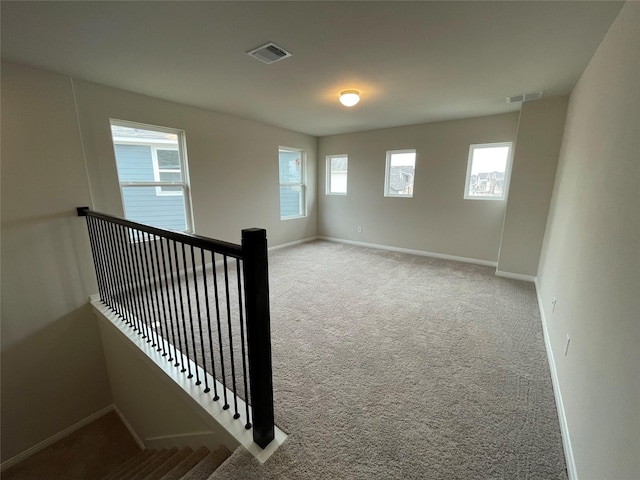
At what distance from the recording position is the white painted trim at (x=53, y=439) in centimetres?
252

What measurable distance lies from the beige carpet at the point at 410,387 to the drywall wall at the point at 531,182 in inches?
24.5

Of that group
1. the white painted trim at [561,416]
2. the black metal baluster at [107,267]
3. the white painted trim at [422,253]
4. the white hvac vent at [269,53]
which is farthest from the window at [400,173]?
the black metal baluster at [107,267]

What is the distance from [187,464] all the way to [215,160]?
3678 mm

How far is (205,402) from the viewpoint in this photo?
1531mm

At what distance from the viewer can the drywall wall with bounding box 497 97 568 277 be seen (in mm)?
3238

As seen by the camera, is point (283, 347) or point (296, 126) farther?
point (296, 126)

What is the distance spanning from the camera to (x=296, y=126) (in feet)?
16.0

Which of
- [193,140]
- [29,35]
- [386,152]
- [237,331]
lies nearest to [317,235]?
[386,152]

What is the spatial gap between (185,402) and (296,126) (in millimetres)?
4543

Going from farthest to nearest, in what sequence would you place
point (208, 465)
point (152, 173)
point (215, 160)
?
1. point (215, 160)
2. point (152, 173)
3. point (208, 465)

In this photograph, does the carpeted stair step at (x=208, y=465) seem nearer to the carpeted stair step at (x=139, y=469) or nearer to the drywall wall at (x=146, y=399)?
the drywall wall at (x=146, y=399)

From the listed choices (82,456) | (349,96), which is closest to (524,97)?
(349,96)

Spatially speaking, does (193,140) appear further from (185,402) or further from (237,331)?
(185,402)

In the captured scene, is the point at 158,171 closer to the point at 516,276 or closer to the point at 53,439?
the point at 53,439
